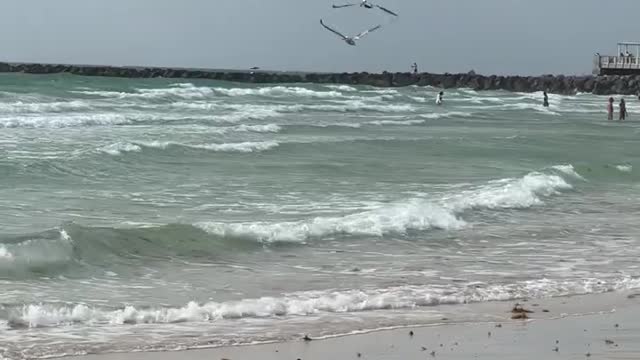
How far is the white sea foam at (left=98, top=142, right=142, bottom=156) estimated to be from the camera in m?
19.9

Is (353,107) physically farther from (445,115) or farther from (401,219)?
(401,219)

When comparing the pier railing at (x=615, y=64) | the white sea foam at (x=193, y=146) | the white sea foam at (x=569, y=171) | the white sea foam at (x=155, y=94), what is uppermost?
the pier railing at (x=615, y=64)

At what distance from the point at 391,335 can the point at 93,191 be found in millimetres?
8578

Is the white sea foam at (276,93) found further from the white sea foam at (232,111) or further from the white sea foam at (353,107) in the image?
the white sea foam at (232,111)

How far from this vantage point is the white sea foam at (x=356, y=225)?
11.3 metres

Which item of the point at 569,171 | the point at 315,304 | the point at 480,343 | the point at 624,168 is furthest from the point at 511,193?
the point at 480,343

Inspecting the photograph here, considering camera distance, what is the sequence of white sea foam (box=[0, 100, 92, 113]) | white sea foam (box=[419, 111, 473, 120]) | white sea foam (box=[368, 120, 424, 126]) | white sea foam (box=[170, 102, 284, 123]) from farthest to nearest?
white sea foam (box=[419, 111, 473, 120]) < white sea foam (box=[368, 120, 424, 126]) < white sea foam (box=[170, 102, 284, 123]) < white sea foam (box=[0, 100, 92, 113])

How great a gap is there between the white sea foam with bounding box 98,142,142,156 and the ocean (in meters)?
0.12

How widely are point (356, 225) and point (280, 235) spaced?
1.21m

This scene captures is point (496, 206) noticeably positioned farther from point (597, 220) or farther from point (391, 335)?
point (391, 335)

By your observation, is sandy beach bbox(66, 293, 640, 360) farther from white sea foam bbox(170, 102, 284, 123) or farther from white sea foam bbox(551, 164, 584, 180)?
white sea foam bbox(170, 102, 284, 123)

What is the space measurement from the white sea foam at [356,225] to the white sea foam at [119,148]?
7833mm

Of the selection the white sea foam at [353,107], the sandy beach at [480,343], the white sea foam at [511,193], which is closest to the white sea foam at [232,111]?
the white sea foam at [353,107]

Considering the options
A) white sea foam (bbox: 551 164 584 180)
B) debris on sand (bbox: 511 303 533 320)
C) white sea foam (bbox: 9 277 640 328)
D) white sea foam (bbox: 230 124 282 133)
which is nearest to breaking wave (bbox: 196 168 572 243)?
white sea foam (bbox: 551 164 584 180)
